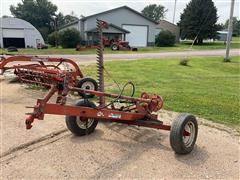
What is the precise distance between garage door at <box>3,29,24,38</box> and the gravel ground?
39083 millimetres

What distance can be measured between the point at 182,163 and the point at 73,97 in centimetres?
425

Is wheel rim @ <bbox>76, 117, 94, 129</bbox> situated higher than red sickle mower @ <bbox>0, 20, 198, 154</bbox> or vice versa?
red sickle mower @ <bbox>0, 20, 198, 154</bbox>

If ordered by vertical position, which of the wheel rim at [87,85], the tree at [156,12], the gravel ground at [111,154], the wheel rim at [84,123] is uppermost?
the tree at [156,12]

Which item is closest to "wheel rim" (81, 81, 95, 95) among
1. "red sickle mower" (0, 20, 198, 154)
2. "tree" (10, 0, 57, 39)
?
"red sickle mower" (0, 20, 198, 154)

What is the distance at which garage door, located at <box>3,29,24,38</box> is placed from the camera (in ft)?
135

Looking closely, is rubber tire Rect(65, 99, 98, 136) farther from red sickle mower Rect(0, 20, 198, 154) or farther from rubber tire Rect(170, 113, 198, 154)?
rubber tire Rect(170, 113, 198, 154)

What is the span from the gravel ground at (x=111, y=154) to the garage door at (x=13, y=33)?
3908cm

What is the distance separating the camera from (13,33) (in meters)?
41.7

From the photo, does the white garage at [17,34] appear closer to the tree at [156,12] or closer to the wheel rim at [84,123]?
the wheel rim at [84,123]

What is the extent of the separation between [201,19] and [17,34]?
28.7 meters

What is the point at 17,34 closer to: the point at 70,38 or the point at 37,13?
the point at 70,38

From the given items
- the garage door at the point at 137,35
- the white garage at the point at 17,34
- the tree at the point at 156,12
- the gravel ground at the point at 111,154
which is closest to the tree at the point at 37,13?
the white garage at the point at 17,34

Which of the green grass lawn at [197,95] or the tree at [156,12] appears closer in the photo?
the green grass lawn at [197,95]

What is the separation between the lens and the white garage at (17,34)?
4109cm
